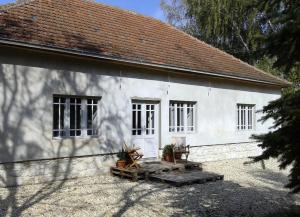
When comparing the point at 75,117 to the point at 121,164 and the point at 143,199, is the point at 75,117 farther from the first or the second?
the point at 143,199

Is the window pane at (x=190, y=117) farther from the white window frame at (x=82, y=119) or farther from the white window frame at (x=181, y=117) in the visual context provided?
the white window frame at (x=82, y=119)

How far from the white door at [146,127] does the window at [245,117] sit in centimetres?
548

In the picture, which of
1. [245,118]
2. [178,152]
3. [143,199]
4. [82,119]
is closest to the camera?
[143,199]

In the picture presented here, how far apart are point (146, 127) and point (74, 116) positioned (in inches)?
120

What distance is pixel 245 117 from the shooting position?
60.7 ft

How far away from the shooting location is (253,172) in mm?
13578

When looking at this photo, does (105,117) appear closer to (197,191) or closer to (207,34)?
(197,191)

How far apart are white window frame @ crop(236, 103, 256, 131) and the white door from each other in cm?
533

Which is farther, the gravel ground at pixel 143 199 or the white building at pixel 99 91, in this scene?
the white building at pixel 99 91

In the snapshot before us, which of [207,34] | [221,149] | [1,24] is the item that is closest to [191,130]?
[221,149]

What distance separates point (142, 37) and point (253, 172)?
6.27 metres

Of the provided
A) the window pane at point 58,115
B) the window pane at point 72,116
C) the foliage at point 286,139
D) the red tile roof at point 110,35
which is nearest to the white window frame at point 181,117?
the red tile roof at point 110,35

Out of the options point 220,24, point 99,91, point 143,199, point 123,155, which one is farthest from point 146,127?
point 220,24

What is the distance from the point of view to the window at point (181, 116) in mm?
14805
